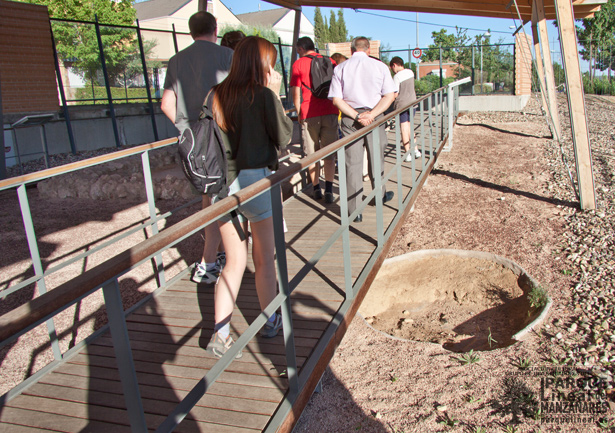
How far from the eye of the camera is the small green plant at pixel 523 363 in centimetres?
392

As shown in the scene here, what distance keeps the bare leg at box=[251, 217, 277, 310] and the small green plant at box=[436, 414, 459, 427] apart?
1657 mm

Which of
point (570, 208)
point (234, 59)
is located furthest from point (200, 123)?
point (570, 208)

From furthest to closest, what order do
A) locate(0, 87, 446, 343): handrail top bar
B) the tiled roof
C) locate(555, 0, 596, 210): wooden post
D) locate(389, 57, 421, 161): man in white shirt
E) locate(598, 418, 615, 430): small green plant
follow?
the tiled roof, locate(389, 57, 421, 161): man in white shirt, locate(555, 0, 596, 210): wooden post, locate(598, 418, 615, 430): small green plant, locate(0, 87, 446, 343): handrail top bar

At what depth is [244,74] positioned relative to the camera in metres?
2.43

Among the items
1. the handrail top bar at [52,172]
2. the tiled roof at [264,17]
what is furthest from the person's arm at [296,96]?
the tiled roof at [264,17]

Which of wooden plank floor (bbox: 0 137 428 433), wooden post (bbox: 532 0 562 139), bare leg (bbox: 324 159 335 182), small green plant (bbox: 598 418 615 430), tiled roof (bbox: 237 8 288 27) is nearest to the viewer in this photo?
wooden plank floor (bbox: 0 137 428 433)

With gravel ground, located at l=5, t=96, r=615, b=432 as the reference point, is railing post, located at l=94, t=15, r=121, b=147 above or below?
above

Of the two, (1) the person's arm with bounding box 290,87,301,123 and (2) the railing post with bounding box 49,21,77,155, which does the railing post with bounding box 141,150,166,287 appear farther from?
(2) the railing post with bounding box 49,21,77,155

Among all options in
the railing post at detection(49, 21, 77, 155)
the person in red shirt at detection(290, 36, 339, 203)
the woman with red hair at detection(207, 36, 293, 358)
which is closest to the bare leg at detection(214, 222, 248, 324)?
the woman with red hair at detection(207, 36, 293, 358)

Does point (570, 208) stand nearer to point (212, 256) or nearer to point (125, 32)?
point (212, 256)

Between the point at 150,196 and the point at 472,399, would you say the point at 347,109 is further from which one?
the point at 472,399

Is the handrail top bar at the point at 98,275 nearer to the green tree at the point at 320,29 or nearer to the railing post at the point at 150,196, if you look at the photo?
the railing post at the point at 150,196

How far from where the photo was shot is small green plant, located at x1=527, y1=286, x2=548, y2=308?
16.4 feet

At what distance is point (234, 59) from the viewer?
244 cm
